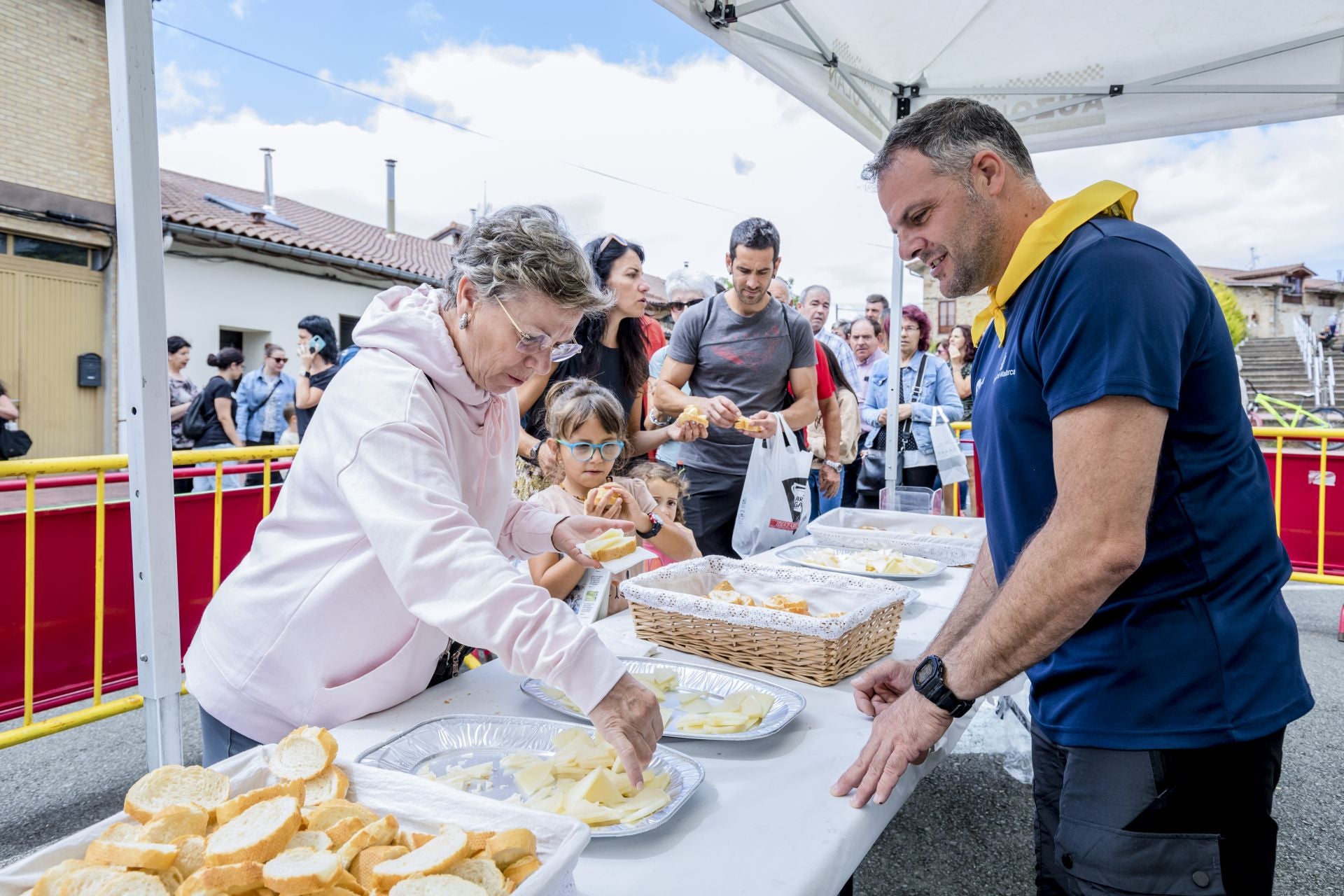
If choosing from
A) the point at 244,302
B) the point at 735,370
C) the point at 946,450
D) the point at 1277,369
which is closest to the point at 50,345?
the point at 244,302

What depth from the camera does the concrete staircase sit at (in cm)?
2403

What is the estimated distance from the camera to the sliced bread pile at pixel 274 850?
75cm

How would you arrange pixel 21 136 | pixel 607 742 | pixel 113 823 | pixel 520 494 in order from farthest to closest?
pixel 21 136 < pixel 520 494 < pixel 607 742 < pixel 113 823

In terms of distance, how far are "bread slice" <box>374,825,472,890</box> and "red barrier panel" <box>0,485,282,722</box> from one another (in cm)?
250

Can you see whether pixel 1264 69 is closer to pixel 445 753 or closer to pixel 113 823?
pixel 445 753

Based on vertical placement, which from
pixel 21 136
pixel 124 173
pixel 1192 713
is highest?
pixel 21 136

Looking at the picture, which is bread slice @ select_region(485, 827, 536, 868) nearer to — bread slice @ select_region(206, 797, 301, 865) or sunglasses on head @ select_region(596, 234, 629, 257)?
bread slice @ select_region(206, 797, 301, 865)

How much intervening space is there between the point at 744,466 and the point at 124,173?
2691 mm

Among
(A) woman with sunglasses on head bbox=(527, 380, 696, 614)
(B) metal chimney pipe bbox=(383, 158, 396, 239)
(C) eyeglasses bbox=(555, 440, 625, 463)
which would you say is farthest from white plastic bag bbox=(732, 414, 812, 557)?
(B) metal chimney pipe bbox=(383, 158, 396, 239)

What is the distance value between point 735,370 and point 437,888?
10.9 ft

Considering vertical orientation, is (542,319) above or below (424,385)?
above

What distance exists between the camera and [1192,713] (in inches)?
49.0

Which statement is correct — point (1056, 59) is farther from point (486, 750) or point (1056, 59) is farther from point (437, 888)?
point (437, 888)

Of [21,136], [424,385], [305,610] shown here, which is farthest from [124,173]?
[21,136]
